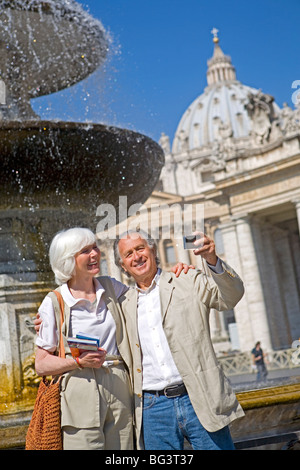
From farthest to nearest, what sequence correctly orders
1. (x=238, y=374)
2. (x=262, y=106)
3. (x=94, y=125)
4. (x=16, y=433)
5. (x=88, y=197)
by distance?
1. (x=262, y=106)
2. (x=238, y=374)
3. (x=88, y=197)
4. (x=94, y=125)
5. (x=16, y=433)

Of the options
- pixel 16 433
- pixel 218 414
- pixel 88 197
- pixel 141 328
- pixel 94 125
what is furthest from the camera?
pixel 88 197

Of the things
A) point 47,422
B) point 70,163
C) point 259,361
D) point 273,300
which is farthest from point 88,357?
point 273,300

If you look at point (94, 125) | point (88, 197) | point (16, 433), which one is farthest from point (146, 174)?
point (16, 433)

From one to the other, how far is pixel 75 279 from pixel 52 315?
23 cm

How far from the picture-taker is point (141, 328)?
284cm

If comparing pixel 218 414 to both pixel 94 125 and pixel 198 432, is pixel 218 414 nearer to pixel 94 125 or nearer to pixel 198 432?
pixel 198 432

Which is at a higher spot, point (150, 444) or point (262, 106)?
point (262, 106)

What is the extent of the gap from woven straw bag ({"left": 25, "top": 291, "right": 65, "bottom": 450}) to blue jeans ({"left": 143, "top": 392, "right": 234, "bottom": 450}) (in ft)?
1.29

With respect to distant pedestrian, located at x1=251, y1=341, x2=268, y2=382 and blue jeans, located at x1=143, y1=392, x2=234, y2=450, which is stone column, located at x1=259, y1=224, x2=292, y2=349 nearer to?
distant pedestrian, located at x1=251, y1=341, x2=268, y2=382

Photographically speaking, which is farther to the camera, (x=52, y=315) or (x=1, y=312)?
(x=1, y=312)

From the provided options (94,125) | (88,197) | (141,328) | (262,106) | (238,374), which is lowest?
(238,374)

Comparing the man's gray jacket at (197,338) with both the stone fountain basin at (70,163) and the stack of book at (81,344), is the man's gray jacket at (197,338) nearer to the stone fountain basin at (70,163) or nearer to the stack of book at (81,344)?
the stack of book at (81,344)

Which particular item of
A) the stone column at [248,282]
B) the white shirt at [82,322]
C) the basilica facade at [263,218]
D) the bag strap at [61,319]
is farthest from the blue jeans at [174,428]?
the stone column at [248,282]

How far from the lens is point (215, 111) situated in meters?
90.9
